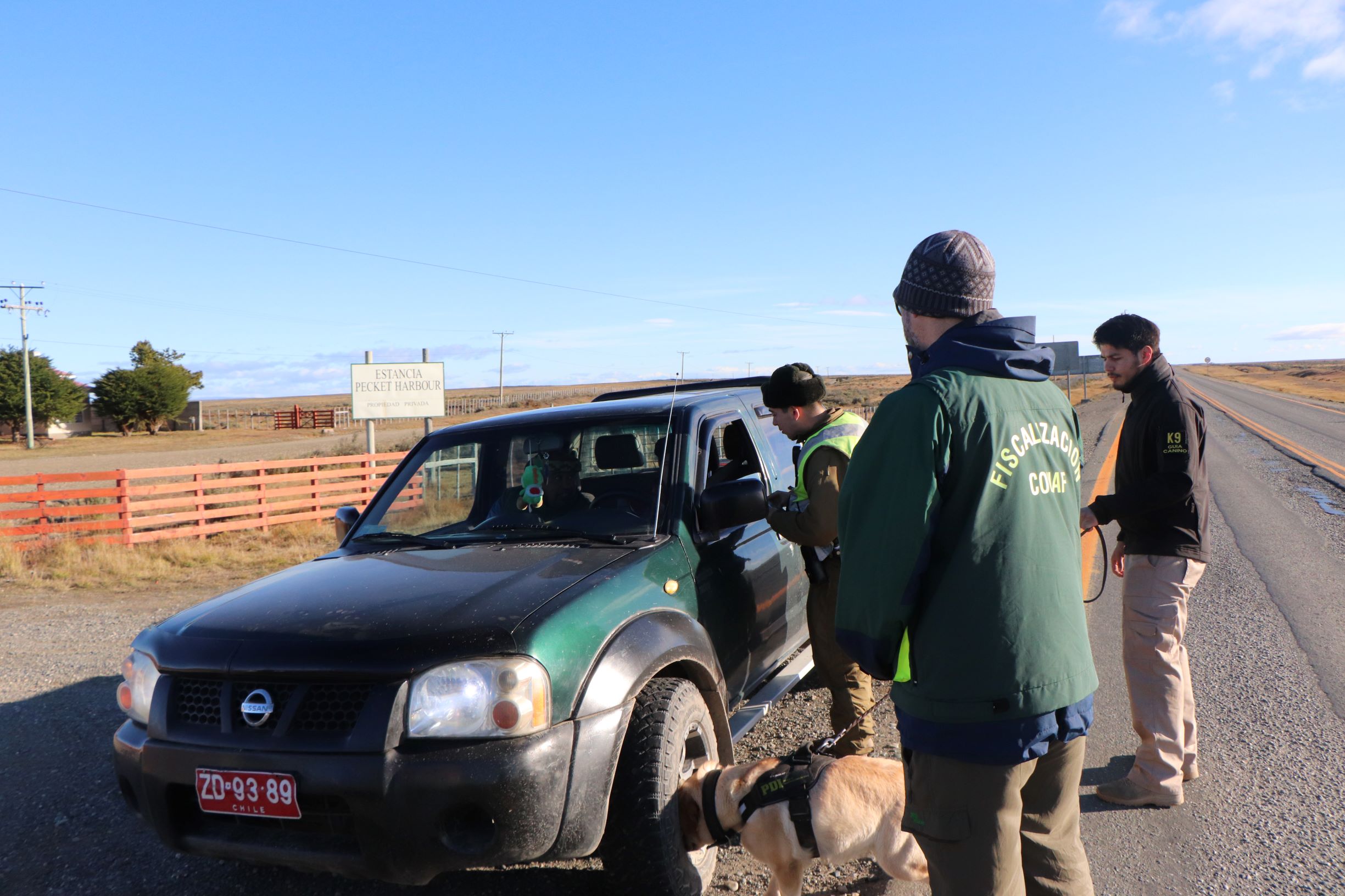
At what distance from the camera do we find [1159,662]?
3.90 meters

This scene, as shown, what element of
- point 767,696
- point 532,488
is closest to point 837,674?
point 767,696

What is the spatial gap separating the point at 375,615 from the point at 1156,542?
3142 millimetres

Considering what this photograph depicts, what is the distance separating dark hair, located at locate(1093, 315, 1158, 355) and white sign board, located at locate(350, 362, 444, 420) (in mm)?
19829

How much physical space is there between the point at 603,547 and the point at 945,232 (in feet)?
6.32

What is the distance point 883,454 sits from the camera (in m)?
1.92

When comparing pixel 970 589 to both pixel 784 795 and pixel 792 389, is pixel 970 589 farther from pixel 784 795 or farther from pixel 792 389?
pixel 792 389

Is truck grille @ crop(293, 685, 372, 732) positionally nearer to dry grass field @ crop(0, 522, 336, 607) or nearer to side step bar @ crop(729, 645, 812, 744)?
side step bar @ crop(729, 645, 812, 744)

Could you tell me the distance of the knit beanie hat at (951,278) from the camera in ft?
6.98

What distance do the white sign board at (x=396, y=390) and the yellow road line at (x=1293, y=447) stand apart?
16.7 meters

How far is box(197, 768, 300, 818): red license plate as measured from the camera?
2.64 metres

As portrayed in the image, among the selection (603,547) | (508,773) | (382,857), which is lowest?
(382,857)

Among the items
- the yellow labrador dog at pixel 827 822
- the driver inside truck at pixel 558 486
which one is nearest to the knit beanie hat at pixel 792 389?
the driver inside truck at pixel 558 486

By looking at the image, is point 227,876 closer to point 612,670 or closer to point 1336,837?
point 612,670

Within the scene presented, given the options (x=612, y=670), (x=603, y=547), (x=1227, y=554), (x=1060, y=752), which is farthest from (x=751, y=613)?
(x=1227, y=554)
